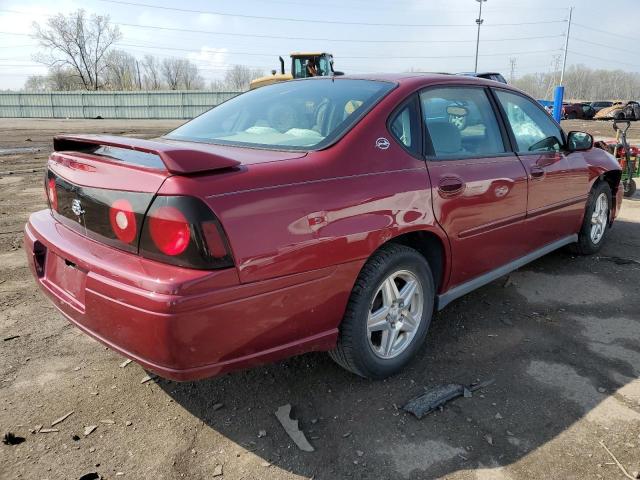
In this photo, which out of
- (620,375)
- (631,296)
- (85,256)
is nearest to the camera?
(85,256)

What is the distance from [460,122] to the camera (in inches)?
125

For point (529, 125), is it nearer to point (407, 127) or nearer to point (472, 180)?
point (472, 180)

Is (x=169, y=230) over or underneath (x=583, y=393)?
over

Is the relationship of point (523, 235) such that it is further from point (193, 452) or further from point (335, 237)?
point (193, 452)

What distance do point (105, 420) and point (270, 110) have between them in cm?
188

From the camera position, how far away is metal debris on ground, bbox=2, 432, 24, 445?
224cm

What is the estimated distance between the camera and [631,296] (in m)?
3.93

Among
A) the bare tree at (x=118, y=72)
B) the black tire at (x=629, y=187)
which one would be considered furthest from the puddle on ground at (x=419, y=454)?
the bare tree at (x=118, y=72)

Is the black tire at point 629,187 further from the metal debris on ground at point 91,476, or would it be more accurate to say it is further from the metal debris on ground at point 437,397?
the metal debris on ground at point 91,476

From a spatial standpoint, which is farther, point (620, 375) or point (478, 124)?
point (478, 124)

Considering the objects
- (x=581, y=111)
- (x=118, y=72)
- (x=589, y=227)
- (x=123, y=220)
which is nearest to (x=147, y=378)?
(x=123, y=220)

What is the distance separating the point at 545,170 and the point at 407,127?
1547mm

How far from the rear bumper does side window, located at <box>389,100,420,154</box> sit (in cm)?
75

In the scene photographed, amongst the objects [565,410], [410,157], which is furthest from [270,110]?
[565,410]
